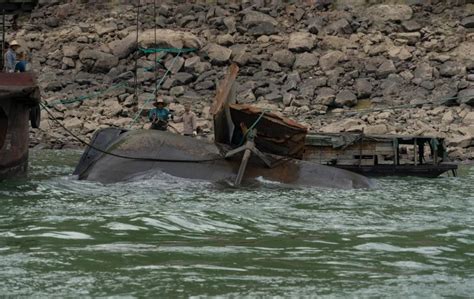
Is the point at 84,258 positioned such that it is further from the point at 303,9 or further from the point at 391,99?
the point at 303,9

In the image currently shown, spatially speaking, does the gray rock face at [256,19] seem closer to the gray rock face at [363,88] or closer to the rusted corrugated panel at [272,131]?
the gray rock face at [363,88]

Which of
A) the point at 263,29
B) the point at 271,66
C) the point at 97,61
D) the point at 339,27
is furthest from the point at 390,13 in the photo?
the point at 97,61

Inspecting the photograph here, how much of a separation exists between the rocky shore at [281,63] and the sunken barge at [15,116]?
40.7 ft

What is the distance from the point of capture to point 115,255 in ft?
31.8

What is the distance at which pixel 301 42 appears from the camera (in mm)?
36719

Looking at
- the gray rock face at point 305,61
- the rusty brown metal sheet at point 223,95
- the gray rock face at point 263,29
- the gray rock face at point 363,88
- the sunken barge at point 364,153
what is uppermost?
the gray rock face at point 263,29

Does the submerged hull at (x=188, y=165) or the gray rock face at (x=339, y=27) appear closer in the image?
the submerged hull at (x=188, y=165)

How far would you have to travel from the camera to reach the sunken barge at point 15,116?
16.0 m

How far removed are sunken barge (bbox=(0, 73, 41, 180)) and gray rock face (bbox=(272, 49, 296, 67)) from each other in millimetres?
19130

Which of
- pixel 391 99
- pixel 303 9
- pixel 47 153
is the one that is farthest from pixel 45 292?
pixel 303 9

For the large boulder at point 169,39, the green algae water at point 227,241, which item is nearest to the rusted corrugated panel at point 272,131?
the green algae water at point 227,241

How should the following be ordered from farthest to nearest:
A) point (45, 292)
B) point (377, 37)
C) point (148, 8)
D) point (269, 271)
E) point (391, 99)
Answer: point (148, 8) < point (377, 37) < point (391, 99) < point (269, 271) < point (45, 292)

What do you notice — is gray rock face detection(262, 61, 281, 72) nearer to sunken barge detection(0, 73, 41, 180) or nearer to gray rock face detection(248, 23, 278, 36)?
gray rock face detection(248, 23, 278, 36)

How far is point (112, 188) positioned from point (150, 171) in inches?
44.8
